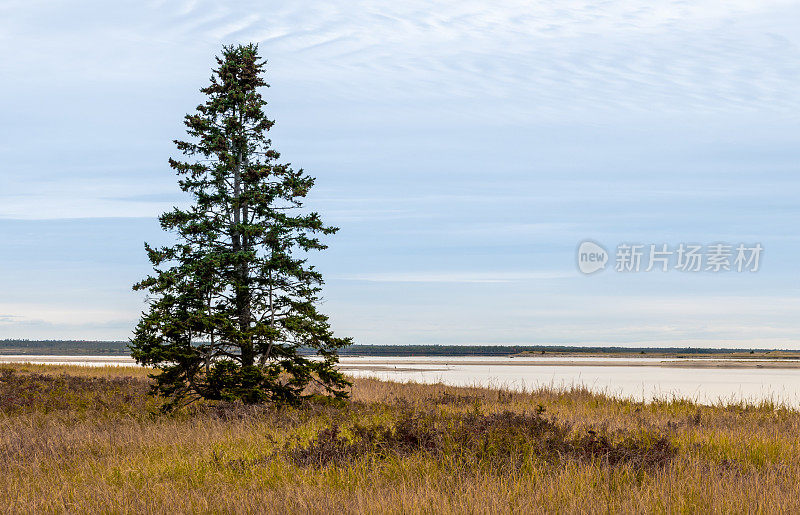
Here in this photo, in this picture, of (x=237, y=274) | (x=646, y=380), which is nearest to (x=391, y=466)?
(x=237, y=274)

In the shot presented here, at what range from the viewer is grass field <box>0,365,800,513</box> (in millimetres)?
7906

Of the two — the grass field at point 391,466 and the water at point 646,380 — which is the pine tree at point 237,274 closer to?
the grass field at point 391,466

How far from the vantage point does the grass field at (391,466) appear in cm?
791

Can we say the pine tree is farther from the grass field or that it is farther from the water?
the water

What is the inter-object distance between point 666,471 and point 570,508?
8.38 feet

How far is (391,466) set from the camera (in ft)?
31.8

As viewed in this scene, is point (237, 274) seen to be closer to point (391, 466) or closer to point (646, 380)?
point (391, 466)

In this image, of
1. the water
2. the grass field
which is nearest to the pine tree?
the grass field

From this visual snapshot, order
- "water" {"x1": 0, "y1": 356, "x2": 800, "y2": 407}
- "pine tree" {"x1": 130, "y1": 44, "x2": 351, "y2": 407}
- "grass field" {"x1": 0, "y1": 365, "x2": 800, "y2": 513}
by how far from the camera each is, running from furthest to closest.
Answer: "water" {"x1": 0, "y1": 356, "x2": 800, "y2": 407}
"pine tree" {"x1": 130, "y1": 44, "x2": 351, "y2": 407}
"grass field" {"x1": 0, "y1": 365, "x2": 800, "y2": 513}

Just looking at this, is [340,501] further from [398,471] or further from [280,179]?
[280,179]

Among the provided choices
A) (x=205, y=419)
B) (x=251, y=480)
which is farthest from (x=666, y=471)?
(x=205, y=419)

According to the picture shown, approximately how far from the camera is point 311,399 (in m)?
19.2

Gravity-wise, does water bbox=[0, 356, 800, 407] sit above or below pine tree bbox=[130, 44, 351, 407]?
below

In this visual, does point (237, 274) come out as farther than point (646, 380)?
No
